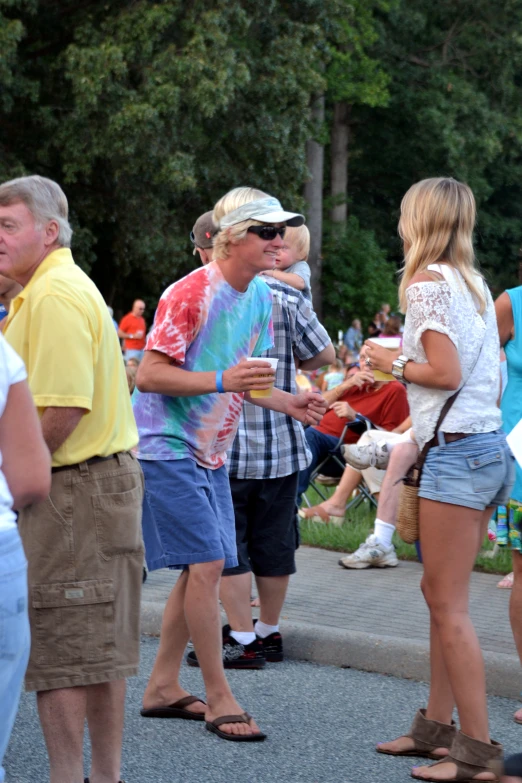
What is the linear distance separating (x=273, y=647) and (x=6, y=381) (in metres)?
3.70

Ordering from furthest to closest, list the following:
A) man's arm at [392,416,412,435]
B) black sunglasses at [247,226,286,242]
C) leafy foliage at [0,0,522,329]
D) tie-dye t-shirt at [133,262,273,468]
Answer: leafy foliage at [0,0,522,329]
man's arm at [392,416,412,435]
black sunglasses at [247,226,286,242]
tie-dye t-shirt at [133,262,273,468]

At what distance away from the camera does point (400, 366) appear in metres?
3.92

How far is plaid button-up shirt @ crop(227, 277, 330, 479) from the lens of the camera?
5410 millimetres

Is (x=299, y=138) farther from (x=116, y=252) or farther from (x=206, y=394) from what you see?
(x=206, y=394)

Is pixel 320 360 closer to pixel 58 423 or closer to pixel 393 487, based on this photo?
pixel 393 487

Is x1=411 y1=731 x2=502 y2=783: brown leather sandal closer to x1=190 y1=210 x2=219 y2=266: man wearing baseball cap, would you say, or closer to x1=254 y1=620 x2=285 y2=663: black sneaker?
x1=254 y1=620 x2=285 y2=663: black sneaker

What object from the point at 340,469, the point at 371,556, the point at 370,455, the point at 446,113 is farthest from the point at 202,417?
the point at 446,113

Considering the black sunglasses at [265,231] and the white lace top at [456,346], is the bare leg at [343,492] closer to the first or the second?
the black sunglasses at [265,231]

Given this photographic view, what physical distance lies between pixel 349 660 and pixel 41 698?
266cm

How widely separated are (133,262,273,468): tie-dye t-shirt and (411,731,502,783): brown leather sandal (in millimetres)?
A: 1386

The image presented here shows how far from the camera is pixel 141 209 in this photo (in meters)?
28.4

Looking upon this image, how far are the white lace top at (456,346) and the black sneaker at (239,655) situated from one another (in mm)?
2017

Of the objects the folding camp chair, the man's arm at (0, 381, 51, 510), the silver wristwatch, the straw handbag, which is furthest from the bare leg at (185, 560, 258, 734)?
the folding camp chair

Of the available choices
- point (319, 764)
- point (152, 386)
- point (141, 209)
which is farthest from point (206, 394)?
point (141, 209)
